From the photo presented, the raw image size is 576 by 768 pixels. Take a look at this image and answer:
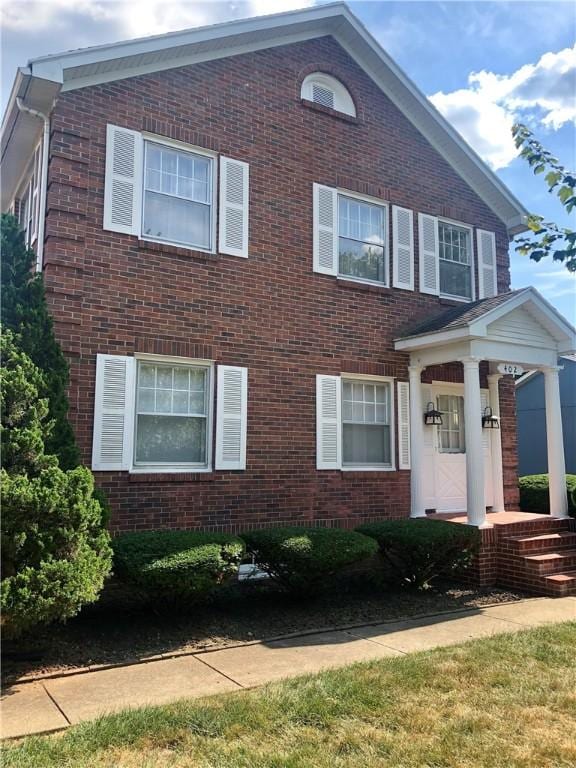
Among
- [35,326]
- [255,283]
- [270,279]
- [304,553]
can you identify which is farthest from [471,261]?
[35,326]

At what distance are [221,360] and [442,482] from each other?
4589mm

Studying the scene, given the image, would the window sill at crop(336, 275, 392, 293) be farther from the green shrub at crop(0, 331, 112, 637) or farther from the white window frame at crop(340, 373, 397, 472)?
the green shrub at crop(0, 331, 112, 637)

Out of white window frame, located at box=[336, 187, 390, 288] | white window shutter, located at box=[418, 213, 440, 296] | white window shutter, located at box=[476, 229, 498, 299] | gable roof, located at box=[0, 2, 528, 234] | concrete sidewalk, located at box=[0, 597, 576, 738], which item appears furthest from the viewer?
white window shutter, located at box=[476, 229, 498, 299]

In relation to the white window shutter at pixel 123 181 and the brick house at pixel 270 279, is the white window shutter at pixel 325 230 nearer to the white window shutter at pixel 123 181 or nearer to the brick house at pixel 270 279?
the brick house at pixel 270 279

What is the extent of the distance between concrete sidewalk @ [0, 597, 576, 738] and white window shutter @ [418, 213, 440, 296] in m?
5.50

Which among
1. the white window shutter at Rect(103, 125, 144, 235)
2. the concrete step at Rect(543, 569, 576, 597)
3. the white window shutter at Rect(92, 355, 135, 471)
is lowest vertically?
the concrete step at Rect(543, 569, 576, 597)

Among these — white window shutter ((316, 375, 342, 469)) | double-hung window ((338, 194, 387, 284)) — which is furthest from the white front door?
double-hung window ((338, 194, 387, 284))

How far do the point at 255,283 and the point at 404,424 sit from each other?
10.9ft

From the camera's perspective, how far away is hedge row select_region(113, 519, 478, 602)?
21.1 feet

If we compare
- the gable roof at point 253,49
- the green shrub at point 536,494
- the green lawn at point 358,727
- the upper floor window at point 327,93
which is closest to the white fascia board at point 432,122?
the gable roof at point 253,49

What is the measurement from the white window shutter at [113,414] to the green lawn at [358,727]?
140 inches

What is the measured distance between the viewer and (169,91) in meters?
8.70

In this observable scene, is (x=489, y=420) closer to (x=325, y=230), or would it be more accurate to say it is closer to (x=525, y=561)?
(x=525, y=561)

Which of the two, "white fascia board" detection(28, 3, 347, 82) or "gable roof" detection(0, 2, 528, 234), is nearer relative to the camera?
"white fascia board" detection(28, 3, 347, 82)
